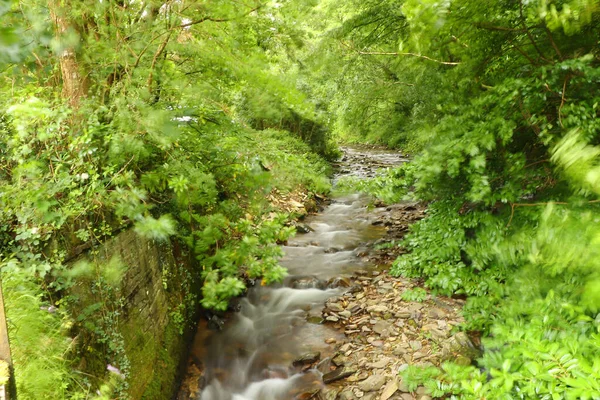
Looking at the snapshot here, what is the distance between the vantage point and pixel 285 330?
5.55m

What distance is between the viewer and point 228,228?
4211 mm

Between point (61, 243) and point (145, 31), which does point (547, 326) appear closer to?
point (61, 243)

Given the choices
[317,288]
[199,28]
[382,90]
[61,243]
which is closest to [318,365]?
[317,288]

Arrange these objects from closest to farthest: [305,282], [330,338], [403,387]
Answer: [403,387], [330,338], [305,282]

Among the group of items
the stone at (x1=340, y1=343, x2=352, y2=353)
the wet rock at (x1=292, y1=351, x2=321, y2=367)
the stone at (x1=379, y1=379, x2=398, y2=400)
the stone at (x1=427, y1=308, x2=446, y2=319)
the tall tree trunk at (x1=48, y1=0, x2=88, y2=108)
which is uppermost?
the tall tree trunk at (x1=48, y1=0, x2=88, y2=108)

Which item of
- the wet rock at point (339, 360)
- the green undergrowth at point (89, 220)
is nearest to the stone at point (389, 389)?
the wet rock at point (339, 360)

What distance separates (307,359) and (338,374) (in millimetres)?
568

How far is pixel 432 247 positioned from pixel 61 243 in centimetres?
509

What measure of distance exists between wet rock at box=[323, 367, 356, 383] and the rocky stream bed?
0.01 meters

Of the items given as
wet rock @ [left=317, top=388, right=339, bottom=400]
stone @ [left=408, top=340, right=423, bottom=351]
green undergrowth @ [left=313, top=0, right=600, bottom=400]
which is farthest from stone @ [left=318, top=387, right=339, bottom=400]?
stone @ [left=408, top=340, right=423, bottom=351]

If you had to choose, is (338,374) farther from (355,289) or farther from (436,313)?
(355,289)

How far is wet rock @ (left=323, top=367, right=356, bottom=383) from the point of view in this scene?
4.28 metres

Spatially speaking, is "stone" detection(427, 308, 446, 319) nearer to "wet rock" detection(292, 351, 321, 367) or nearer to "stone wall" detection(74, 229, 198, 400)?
"wet rock" detection(292, 351, 321, 367)

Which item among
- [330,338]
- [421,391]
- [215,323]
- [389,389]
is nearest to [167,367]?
[215,323]
